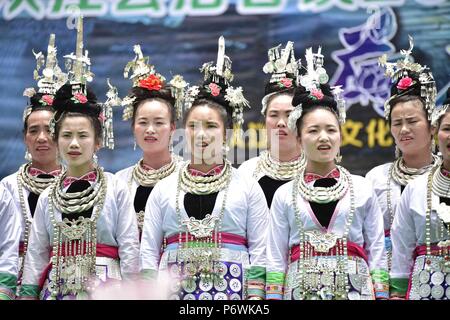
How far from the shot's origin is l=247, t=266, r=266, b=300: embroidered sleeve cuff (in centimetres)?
454

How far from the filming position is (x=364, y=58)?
6.06 metres

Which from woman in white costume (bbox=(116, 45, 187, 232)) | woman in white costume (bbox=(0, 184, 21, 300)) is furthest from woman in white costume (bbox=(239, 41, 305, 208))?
woman in white costume (bbox=(0, 184, 21, 300))

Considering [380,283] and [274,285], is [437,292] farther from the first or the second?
[274,285]

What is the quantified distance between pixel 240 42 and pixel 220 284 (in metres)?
2.06

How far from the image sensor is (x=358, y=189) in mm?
4559

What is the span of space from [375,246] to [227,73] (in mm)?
1295

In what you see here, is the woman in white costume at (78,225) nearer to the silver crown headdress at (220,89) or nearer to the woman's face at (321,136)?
the silver crown headdress at (220,89)

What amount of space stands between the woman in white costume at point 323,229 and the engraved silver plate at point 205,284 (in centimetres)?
28

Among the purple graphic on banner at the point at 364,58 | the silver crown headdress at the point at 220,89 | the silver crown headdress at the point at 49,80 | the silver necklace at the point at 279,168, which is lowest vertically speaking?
the silver necklace at the point at 279,168

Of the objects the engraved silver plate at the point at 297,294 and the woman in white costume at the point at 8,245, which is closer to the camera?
the engraved silver plate at the point at 297,294

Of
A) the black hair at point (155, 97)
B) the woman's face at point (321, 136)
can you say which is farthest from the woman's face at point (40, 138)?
the woman's face at point (321, 136)

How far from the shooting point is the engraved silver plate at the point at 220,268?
459 centimetres
